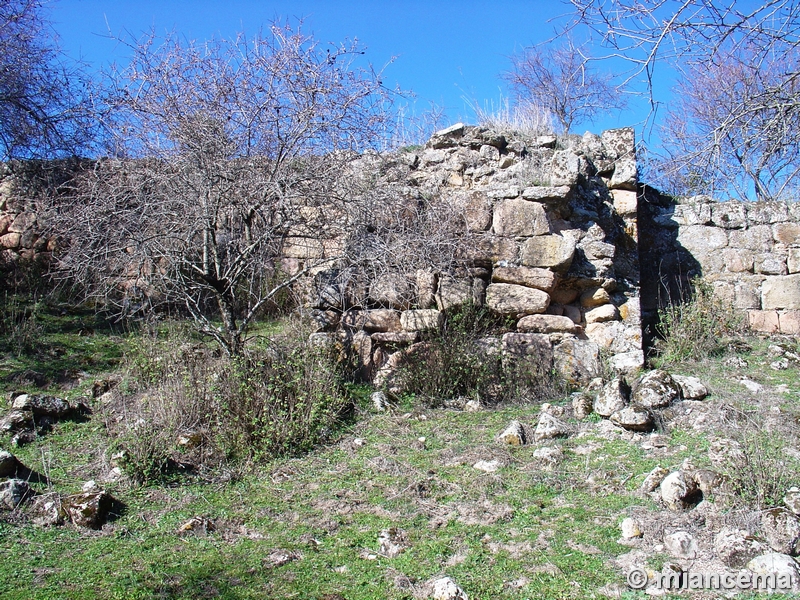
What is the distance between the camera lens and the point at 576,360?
617 centimetres

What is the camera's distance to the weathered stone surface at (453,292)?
6305 mm

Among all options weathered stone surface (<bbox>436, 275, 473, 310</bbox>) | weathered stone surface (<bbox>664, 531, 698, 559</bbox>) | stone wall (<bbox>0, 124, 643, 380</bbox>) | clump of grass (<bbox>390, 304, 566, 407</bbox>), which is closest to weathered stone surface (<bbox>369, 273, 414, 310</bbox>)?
stone wall (<bbox>0, 124, 643, 380</bbox>)

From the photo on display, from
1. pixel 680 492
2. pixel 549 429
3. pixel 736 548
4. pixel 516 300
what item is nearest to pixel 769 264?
pixel 516 300

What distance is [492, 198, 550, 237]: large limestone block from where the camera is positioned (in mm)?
6555

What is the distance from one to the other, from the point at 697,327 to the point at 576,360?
1.49 meters

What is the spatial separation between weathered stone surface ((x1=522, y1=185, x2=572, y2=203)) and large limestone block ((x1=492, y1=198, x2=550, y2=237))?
0.22 meters

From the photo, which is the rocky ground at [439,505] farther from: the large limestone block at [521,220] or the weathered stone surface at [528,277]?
the large limestone block at [521,220]

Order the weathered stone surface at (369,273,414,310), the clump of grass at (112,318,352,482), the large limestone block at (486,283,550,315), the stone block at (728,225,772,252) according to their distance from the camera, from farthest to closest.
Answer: the stone block at (728,225,772,252)
the large limestone block at (486,283,550,315)
the weathered stone surface at (369,273,414,310)
the clump of grass at (112,318,352,482)

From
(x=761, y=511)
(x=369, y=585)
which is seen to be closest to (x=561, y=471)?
(x=761, y=511)

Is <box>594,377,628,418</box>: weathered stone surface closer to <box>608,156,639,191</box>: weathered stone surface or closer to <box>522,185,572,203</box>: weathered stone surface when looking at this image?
<box>522,185,572,203</box>: weathered stone surface

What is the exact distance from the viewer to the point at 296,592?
10.1 feet

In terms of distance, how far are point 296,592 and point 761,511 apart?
2.34 m

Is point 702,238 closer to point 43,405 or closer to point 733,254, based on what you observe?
point 733,254

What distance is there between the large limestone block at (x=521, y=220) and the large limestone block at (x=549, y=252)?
0.11 metres
